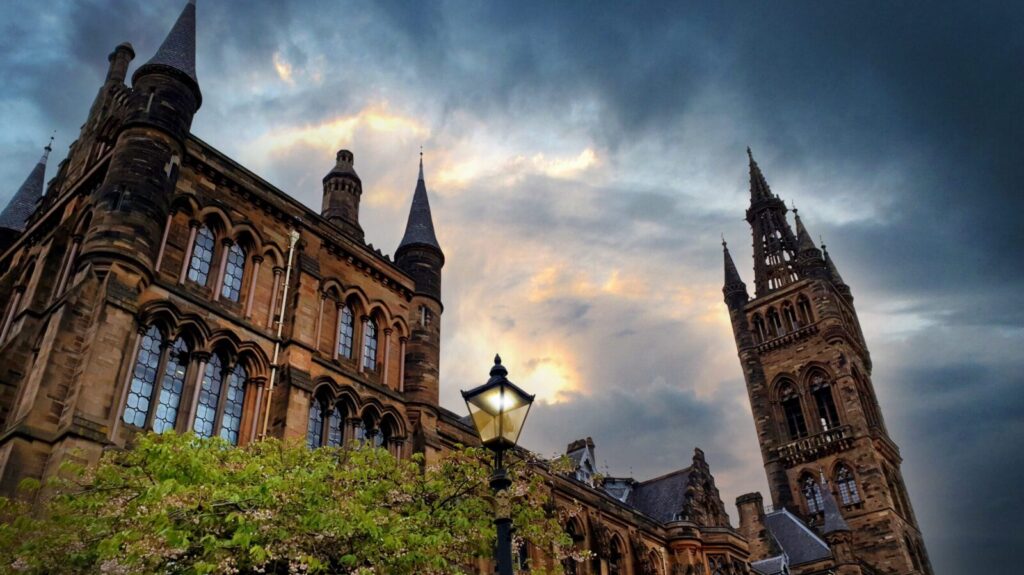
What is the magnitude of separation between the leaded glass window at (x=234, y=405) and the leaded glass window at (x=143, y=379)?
211 centimetres

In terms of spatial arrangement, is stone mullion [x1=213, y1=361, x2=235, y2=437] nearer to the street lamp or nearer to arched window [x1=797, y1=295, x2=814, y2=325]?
the street lamp

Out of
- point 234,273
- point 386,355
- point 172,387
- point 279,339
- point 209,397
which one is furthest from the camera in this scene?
point 386,355

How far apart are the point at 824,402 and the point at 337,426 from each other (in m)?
57.1

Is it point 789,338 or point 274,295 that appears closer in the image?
point 274,295

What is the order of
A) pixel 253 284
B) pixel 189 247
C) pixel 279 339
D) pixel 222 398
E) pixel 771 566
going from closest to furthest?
1. pixel 222 398
2. pixel 189 247
3. pixel 279 339
4. pixel 253 284
5. pixel 771 566

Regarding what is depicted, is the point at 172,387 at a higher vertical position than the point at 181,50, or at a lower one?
lower

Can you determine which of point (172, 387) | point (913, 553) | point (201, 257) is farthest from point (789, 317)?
point (172, 387)

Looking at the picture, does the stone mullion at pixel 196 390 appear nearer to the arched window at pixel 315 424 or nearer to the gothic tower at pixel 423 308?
the arched window at pixel 315 424

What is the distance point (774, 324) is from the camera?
252 ft

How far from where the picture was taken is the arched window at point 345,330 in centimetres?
2578

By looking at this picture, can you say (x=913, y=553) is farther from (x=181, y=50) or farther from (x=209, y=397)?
(x=181, y=50)

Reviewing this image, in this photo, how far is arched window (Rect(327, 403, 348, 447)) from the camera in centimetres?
2372

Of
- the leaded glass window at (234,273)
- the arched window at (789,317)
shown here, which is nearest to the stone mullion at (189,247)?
the leaded glass window at (234,273)

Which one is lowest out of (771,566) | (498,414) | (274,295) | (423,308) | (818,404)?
(498,414)
